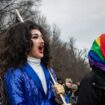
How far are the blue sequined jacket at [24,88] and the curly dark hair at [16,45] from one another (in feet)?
0.34

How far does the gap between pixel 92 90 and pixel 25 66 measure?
146cm

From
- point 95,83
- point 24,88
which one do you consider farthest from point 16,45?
point 95,83

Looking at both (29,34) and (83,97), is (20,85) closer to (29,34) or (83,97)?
(29,34)

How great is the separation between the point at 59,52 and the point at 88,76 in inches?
2242

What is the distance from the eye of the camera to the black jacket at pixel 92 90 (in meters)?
4.41

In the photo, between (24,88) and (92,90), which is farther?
(24,88)

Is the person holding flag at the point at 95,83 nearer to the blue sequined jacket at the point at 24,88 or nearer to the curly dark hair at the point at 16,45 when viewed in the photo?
the blue sequined jacket at the point at 24,88

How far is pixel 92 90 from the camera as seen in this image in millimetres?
4414

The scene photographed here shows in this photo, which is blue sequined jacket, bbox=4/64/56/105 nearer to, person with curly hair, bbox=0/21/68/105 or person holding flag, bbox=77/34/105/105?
person with curly hair, bbox=0/21/68/105

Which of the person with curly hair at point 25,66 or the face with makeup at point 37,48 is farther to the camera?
the face with makeup at point 37,48

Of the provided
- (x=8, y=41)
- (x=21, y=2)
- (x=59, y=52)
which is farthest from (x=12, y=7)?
(x=8, y=41)

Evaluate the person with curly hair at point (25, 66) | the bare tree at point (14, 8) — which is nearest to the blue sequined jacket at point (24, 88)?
the person with curly hair at point (25, 66)

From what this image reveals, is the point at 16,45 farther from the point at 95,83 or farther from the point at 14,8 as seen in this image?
the point at 14,8

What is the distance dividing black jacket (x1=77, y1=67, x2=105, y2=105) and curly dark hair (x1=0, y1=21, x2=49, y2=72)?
1398mm
